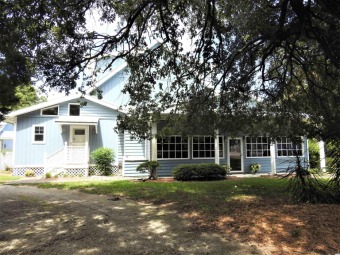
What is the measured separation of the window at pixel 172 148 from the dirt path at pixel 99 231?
8357 mm

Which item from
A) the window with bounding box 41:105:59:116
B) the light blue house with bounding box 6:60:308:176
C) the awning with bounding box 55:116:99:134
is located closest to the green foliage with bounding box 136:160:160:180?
the light blue house with bounding box 6:60:308:176

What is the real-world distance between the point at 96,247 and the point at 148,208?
2.97 metres

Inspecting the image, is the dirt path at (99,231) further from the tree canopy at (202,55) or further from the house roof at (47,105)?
the house roof at (47,105)

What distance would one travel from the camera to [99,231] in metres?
5.62

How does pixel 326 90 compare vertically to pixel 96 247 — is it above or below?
above

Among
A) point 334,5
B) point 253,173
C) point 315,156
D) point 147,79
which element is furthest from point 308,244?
point 315,156

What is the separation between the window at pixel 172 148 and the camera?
16938 millimetres

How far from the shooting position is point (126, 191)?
33.9 ft

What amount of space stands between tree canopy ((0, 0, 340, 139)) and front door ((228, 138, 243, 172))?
21.8 ft

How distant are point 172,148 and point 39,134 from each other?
25.8 feet

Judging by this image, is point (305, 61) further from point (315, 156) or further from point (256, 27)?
point (315, 156)

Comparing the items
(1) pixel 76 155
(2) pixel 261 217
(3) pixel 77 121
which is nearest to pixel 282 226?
(2) pixel 261 217

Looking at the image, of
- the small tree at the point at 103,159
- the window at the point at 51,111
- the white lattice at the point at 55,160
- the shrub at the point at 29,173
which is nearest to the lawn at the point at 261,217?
the small tree at the point at 103,159

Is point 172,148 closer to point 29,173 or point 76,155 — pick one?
point 76,155
